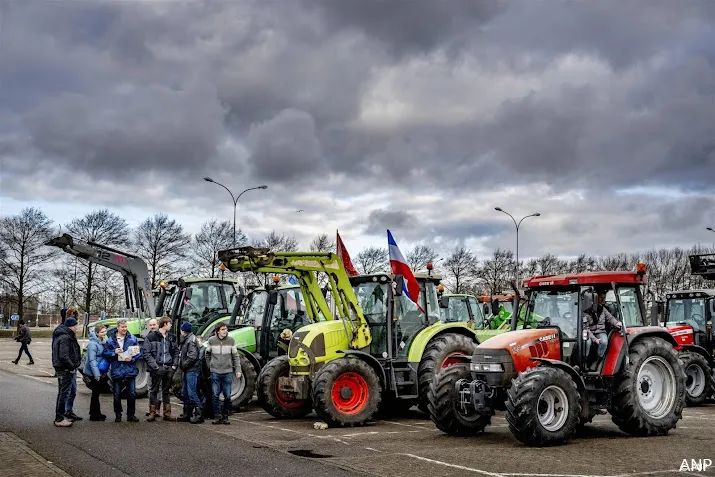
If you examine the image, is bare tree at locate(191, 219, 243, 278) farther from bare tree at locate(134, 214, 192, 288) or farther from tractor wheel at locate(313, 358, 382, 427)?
tractor wheel at locate(313, 358, 382, 427)

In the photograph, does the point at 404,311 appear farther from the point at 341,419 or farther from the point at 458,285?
the point at 458,285

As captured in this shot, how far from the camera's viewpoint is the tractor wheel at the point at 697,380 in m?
17.0

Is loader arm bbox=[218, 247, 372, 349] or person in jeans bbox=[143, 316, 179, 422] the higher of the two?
loader arm bbox=[218, 247, 372, 349]

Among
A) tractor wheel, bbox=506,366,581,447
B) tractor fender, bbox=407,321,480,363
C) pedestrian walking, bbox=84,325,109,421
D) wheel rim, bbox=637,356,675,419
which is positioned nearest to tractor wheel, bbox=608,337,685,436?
wheel rim, bbox=637,356,675,419

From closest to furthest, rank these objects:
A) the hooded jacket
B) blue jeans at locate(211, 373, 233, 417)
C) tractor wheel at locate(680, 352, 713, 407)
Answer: the hooded jacket < blue jeans at locate(211, 373, 233, 417) < tractor wheel at locate(680, 352, 713, 407)

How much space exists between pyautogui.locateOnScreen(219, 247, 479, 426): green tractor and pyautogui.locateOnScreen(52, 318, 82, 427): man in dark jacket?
291 cm

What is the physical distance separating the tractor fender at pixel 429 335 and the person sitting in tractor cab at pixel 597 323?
3.23 metres

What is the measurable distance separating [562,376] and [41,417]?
9.27m

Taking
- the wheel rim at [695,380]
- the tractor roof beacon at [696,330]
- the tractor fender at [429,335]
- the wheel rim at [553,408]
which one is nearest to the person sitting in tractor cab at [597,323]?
the wheel rim at [553,408]

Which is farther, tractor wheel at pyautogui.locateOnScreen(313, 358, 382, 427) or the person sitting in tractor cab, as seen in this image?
tractor wheel at pyautogui.locateOnScreen(313, 358, 382, 427)

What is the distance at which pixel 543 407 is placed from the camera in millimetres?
11156

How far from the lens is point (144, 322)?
21.1m

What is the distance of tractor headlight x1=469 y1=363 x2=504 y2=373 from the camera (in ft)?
37.9

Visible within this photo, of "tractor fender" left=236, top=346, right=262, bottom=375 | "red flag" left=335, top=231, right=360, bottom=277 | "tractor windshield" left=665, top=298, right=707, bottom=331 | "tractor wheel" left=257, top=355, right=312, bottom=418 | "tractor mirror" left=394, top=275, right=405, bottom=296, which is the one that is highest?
"red flag" left=335, top=231, right=360, bottom=277
